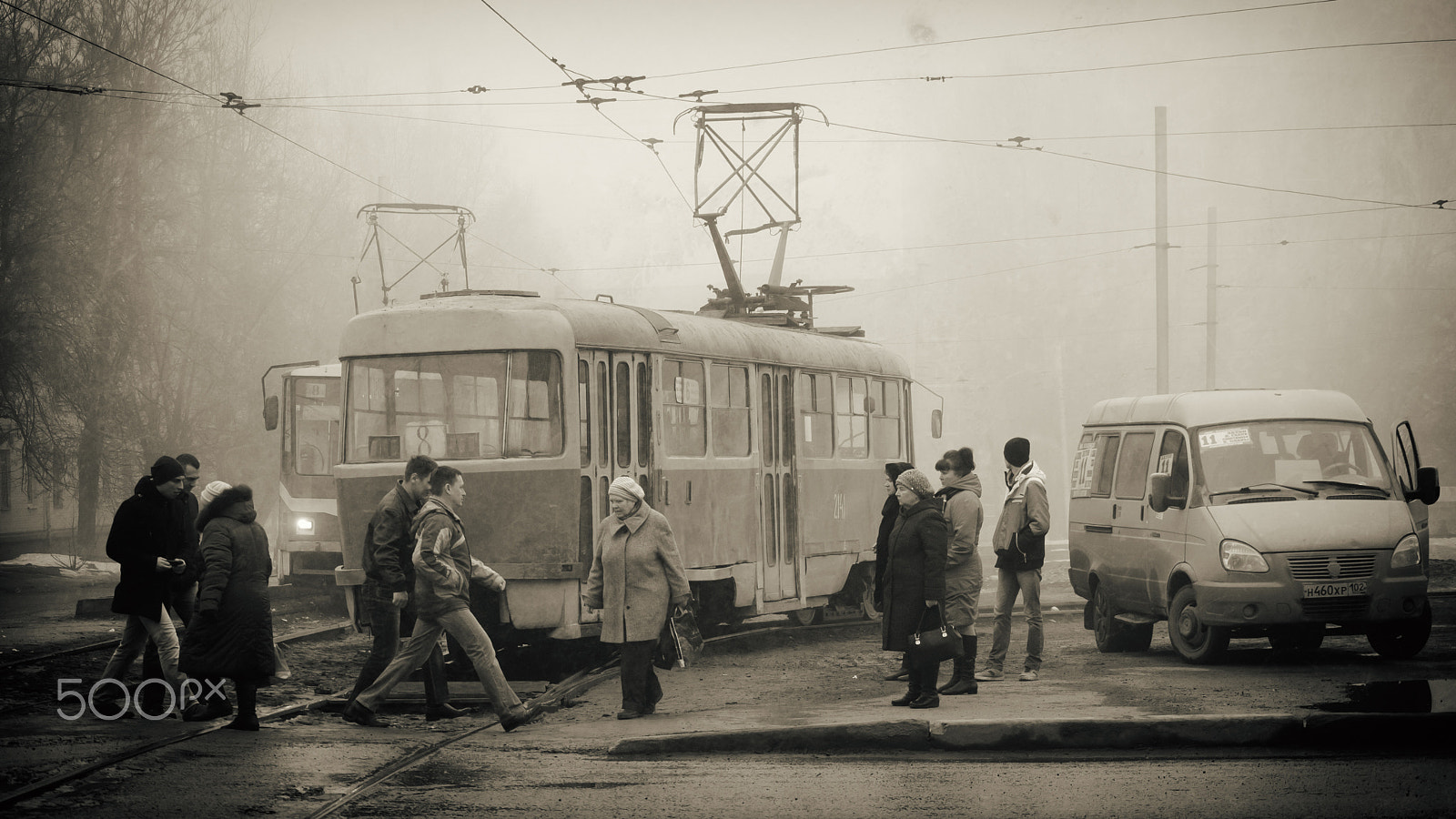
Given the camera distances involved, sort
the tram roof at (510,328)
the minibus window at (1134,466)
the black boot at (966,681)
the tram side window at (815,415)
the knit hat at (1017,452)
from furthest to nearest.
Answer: the tram side window at (815,415) < the minibus window at (1134,466) < the tram roof at (510,328) < the knit hat at (1017,452) < the black boot at (966,681)

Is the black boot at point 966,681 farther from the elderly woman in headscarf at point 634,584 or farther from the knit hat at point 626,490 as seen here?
the knit hat at point 626,490

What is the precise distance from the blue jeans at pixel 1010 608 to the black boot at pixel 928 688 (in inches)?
65.7

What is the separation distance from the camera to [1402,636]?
12.1 metres

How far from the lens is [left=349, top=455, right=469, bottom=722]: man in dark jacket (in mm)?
9977

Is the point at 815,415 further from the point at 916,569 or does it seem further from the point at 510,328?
the point at 916,569

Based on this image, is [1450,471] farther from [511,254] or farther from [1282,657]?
[1282,657]

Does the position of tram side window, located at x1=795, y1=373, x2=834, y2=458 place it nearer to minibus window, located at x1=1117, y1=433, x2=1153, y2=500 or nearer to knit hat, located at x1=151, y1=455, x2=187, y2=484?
minibus window, located at x1=1117, y1=433, x2=1153, y2=500

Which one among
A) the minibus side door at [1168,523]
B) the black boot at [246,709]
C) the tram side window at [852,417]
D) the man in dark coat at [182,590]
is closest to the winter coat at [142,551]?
the man in dark coat at [182,590]

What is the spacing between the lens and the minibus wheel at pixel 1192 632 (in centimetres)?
1213

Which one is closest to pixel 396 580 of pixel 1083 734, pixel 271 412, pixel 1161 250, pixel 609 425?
pixel 609 425

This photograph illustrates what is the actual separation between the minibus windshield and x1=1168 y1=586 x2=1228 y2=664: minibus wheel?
0.93 meters

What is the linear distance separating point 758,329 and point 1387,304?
197 ft

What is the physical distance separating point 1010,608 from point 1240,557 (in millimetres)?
1831

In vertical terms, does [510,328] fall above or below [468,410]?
above
